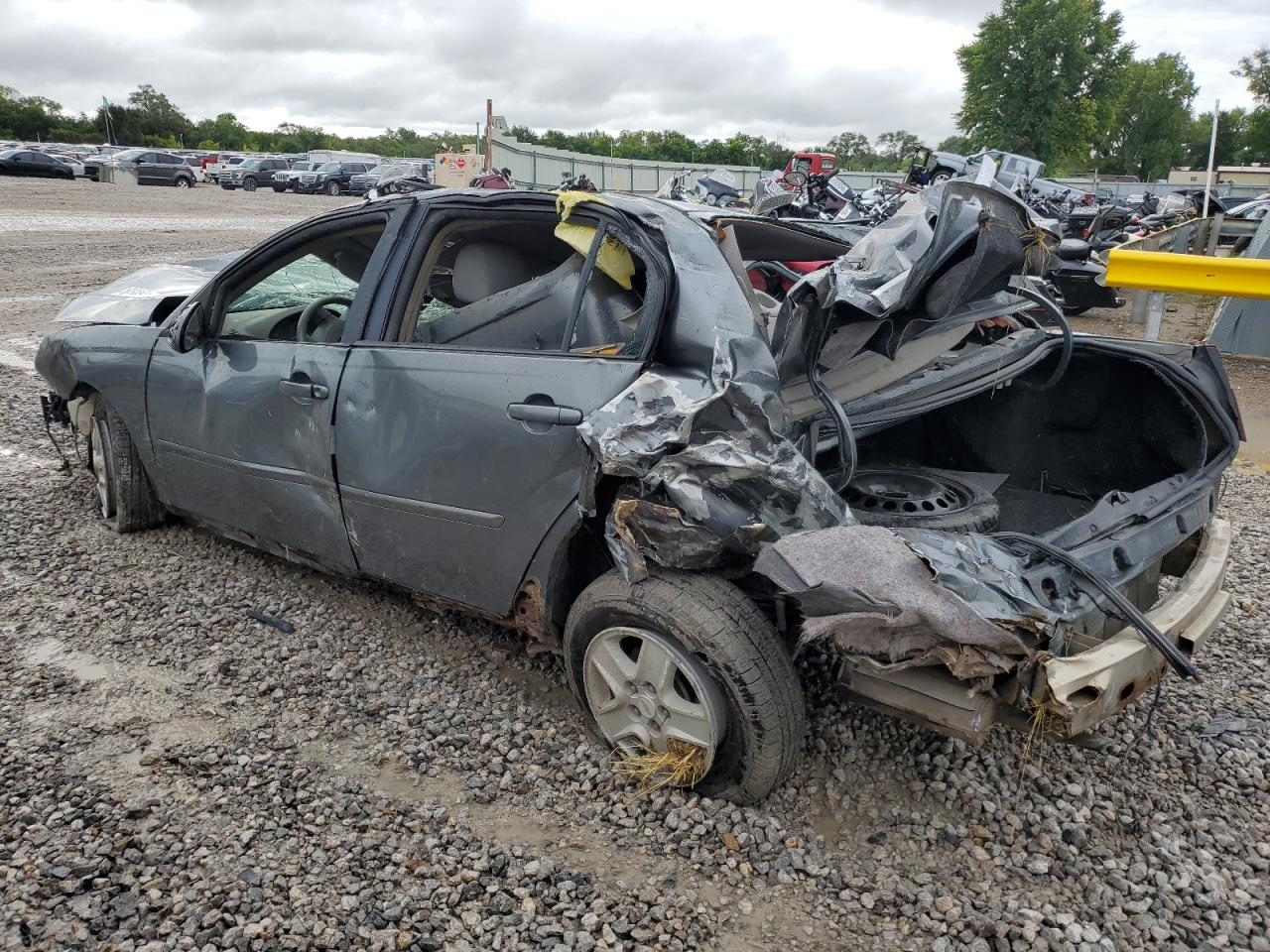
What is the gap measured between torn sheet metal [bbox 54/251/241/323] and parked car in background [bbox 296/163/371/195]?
108 feet

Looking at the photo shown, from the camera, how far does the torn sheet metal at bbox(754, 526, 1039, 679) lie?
2.01 meters

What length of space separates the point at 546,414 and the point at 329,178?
37137 mm

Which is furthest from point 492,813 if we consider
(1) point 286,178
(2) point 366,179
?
(1) point 286,178

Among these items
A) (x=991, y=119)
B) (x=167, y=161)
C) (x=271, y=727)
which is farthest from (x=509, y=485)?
(x=991, y=119)

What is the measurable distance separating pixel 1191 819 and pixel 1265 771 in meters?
0.42

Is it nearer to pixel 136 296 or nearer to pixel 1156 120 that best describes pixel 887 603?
pixel 136 296

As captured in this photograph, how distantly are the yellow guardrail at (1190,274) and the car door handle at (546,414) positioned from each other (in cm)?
167

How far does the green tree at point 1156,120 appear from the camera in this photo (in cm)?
6925

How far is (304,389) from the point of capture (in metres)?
3.15

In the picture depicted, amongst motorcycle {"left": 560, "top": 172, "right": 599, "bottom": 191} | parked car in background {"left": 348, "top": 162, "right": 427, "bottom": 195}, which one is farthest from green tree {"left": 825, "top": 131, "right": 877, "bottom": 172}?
motorcycle {"left": 560, "top": 172, "right": 599, "bottom": 191}

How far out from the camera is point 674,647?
95.7 inches

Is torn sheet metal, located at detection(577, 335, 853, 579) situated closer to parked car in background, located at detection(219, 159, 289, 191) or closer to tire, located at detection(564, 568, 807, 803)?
tire, located at detection(564, 568, 807, 803)

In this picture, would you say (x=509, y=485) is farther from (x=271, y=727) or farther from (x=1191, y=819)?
(x=1191, y=819)

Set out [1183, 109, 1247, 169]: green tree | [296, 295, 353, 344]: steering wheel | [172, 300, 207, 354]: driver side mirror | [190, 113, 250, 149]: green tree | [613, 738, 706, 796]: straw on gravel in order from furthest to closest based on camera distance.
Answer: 1. [190, 113, 250, 149]: green tree
2. [1183, 109, 1247, 169]: green tree
3. [172, 300, 207, 354]: driver side mirror
4. [296, 295, 353, 344]: steering wheel
5. [613, 738, 706, 796]: straw on gravel
